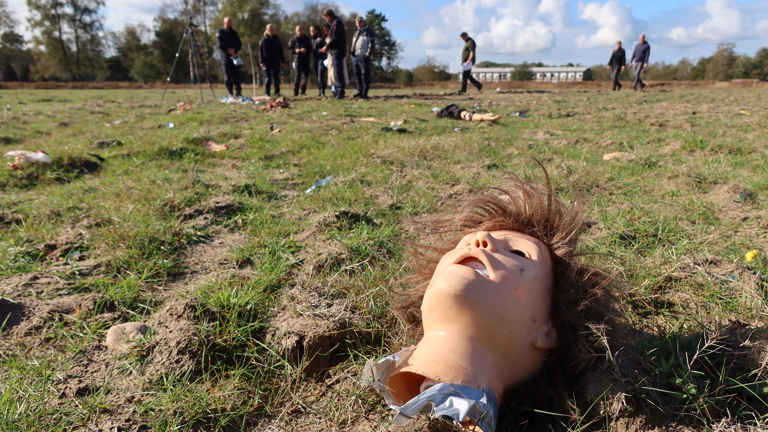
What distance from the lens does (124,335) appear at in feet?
5.82

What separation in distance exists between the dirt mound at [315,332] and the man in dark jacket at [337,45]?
11.1m

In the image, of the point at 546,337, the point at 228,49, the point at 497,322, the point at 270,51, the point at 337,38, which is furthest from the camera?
the point at 270,51

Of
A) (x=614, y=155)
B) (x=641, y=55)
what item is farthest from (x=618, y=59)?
(x=614, y=155)

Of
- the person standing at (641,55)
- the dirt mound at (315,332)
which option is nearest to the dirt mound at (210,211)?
the dirt mound at (315,332)

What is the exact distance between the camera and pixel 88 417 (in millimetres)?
1396

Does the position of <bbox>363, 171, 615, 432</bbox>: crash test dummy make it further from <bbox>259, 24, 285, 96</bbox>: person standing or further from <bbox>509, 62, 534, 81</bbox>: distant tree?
<bbox>509, 62, 534, 81</bbox>: distant tree

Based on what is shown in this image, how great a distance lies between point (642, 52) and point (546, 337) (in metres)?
19.8

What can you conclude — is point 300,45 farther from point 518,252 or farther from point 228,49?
point 518,252

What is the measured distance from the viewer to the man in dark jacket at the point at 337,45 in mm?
11711

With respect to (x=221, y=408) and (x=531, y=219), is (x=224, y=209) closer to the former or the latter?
(x=221, y=408)

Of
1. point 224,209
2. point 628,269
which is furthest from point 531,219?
point 224,209

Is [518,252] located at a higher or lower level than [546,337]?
higher

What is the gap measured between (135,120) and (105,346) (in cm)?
798

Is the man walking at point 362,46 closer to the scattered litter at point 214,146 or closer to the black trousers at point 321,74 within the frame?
the black trousers at point 321,74
